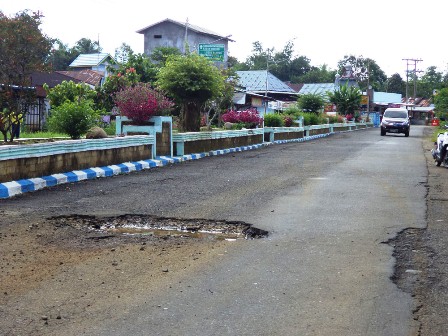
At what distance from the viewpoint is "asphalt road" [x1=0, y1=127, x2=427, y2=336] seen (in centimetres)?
477

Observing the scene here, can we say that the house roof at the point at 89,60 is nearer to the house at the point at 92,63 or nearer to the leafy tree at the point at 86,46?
the house at the point at 92,63

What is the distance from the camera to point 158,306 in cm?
508

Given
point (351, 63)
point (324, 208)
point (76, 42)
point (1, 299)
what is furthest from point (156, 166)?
point (351, 63)

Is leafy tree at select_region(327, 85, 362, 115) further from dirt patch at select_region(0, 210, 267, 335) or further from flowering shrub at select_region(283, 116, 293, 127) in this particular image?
dirt patch at select_region(0, 210, 267, 335)

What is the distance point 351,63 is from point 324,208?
114280 mm

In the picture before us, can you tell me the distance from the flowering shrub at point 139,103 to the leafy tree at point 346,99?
4956 centimetres

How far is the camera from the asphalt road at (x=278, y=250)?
4773mm

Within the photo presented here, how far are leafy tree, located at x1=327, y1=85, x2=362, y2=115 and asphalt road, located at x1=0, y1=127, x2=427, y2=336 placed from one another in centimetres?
5247

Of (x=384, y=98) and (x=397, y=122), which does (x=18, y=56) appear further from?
(x=384, y=98)

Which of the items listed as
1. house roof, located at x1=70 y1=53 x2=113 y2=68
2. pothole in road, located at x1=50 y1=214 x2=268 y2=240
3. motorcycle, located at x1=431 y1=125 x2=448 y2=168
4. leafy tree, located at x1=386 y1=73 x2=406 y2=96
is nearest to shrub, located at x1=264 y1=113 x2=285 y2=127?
motorcycle, located at x1=431 y1=125 x2=448 y2=168

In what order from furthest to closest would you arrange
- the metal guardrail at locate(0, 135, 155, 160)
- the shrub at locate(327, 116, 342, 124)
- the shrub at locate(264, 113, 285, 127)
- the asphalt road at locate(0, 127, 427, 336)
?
1. the shrub at locate(327, 116, 342, 124)
2. the shrub at locate(264, 113, 285, 127)
3. the metal guardrail at locate(0, 135, 155, 160)
4. the asphalt road at locate(0, 127, 427, 336)

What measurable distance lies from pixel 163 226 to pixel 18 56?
24.9 ft

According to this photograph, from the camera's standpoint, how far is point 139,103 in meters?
18.8

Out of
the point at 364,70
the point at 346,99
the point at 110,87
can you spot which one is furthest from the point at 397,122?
the point at 364,70
